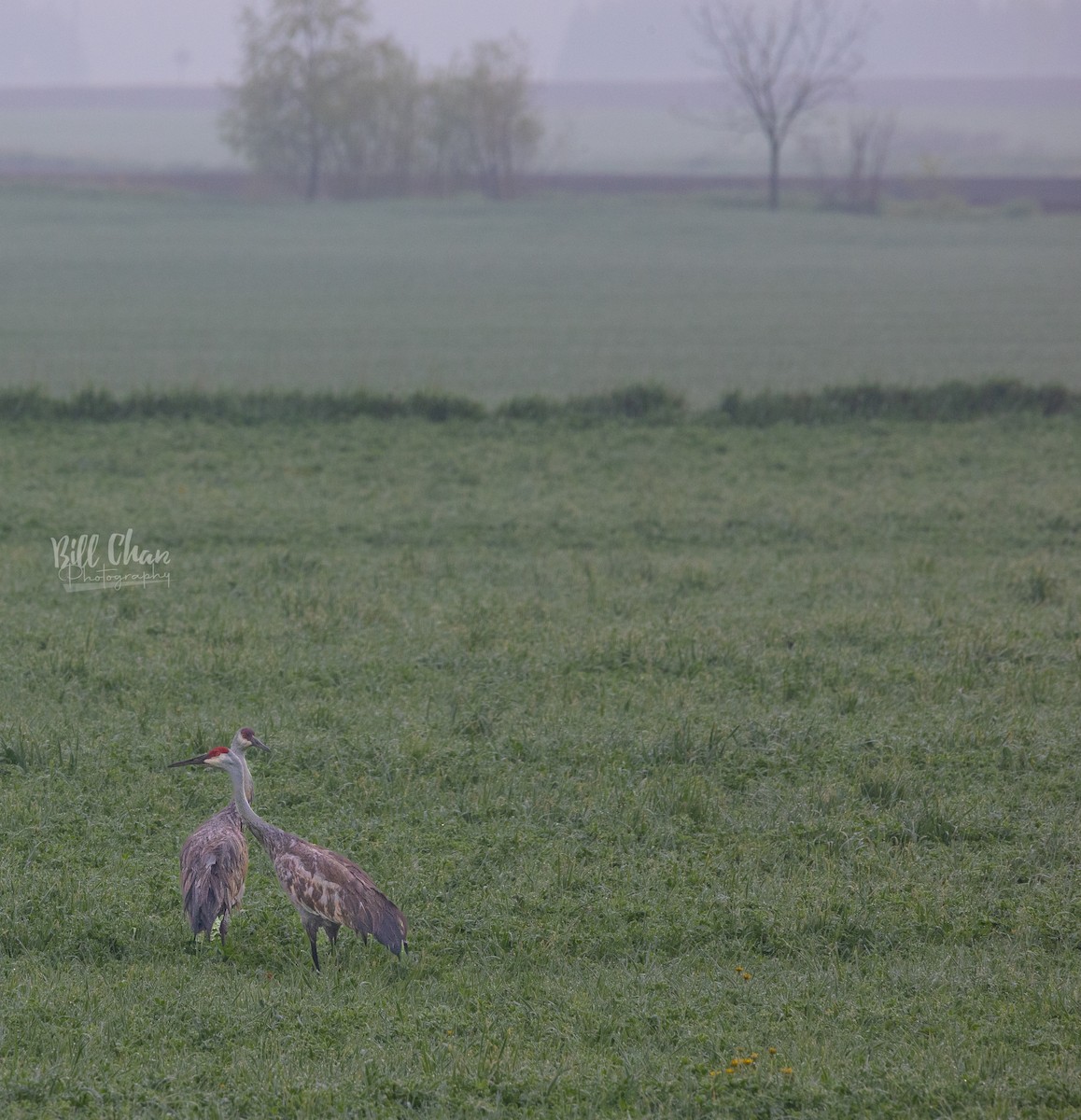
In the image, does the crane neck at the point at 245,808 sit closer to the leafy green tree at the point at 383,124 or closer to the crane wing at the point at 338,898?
the crane wing at the point at 338,898

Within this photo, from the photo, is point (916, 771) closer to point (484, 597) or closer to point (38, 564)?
point (484, 597)

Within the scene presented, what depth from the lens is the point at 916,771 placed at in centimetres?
788

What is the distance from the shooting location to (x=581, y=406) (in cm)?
1980

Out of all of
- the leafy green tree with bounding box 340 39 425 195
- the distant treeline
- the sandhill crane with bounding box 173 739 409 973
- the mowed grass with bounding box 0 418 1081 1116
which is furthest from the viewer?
the leafy green tree with bounding box 340 39 425 195

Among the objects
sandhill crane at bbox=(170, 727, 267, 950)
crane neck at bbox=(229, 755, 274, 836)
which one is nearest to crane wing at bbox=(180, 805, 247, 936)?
sandhill crane at bbox=(170, 727, 267, 950)

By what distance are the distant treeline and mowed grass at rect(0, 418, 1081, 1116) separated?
14.9 ft

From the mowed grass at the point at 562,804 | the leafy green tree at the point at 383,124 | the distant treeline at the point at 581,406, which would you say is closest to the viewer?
the mowed grass at the point at 562,804

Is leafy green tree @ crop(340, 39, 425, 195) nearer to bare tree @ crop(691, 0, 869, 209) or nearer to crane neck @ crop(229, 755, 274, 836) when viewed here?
bare tree @ crop(691, 0, 869, 209)

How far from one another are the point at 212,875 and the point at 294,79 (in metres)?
77.4

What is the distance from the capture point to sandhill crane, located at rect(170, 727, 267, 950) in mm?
5652

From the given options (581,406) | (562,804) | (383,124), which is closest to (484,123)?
(383,124)

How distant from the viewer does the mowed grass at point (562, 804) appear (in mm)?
4984

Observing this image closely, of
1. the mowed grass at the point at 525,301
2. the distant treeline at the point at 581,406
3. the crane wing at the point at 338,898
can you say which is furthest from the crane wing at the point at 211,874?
the mowed grass at the point at 525,301

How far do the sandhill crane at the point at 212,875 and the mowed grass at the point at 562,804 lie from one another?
10.1 inches
